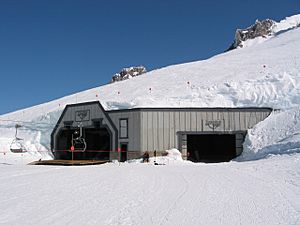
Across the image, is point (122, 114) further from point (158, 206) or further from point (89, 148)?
point (158, 206)

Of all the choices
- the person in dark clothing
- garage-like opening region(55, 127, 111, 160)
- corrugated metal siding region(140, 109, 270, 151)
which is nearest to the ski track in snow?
the person in dark clothing

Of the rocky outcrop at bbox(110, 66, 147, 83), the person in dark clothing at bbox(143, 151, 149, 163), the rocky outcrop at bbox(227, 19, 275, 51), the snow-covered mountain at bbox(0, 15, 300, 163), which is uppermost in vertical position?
the rocky outcrop at bbox(227, 19, 275, 51)

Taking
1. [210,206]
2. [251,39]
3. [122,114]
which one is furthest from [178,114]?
[251,39]

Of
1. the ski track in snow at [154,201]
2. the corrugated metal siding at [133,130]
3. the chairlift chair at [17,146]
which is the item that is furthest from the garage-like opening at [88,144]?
the ski track in snow at [154,201]

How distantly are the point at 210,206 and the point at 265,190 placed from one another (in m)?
2.54

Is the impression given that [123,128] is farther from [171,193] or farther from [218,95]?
[171,193]

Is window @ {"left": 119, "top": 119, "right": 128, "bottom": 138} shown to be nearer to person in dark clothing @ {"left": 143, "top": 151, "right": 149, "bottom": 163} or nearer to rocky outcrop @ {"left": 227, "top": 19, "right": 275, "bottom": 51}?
person in dark clothing @ {"left": 143, "top": 151, "right": 149, "bottom": 163}

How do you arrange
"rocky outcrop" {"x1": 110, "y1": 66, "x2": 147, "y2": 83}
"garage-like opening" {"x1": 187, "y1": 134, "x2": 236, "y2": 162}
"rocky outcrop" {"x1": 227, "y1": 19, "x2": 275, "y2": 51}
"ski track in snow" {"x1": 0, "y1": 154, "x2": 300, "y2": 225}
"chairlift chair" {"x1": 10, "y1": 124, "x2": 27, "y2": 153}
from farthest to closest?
"rocky outcrop" {"x1": 110, "y1": 66, "x2": 147, "y2": 83}
"rocky outcrop" {"x1": 227, "y1": 19, "x2": 275, "y2": 51}
"garage-like opening" {"x1": 187, "y1": 134, "x2": 236, "y2": 162}
"chairlift chair" {"x1": 10, "y1": 124, "x2": 27, "y2": 153}
"ski track in snow" {"x1": 0, "y1": 154, "x2": 300, "y2": 225}

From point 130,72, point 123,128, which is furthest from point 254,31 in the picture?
point 123,128

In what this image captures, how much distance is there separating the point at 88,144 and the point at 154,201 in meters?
28.7

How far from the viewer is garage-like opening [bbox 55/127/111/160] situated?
109ft

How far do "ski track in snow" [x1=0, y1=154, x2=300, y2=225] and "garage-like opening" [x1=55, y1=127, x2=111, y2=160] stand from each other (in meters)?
21.4

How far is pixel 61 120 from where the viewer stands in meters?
33.0

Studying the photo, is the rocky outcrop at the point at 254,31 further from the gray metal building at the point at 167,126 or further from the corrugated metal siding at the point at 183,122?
the gray metal building at the point at 167,126
